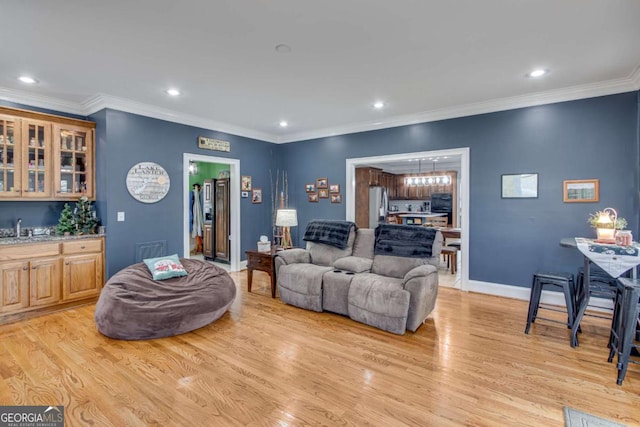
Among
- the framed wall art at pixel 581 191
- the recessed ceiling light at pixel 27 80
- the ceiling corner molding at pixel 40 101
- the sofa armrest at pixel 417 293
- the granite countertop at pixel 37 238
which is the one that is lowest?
the sofa armrest at pixel 417 293

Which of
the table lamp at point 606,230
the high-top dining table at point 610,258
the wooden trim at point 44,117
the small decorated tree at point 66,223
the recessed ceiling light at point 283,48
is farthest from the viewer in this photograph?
the small decorated tree at point 66,223

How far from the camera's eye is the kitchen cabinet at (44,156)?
379 cm

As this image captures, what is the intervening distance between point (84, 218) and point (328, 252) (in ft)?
11.1

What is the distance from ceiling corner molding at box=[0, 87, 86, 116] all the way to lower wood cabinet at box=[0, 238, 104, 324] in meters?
1.91

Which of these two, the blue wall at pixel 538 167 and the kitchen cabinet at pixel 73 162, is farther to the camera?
the kitchen cabinet at pixel 73 162

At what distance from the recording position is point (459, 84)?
12.4 ft

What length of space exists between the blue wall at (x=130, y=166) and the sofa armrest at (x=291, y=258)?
6.11ft

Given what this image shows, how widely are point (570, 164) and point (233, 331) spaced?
4.60 m

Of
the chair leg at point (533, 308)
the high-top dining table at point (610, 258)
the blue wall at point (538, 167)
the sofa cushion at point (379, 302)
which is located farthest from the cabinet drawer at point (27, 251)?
the high-top dining table at point (610, 258)

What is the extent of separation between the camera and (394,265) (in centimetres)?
379

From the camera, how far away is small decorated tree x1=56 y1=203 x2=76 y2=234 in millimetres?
4109

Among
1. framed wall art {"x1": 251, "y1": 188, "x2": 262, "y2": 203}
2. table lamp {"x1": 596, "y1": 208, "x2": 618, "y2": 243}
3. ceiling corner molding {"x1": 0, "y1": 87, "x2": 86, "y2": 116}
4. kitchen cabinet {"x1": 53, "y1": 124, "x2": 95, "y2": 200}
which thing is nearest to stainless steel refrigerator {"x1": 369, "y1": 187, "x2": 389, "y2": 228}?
framed wall art {"x1": 251, "y1": 188, "x2": 262, "y2": 203}

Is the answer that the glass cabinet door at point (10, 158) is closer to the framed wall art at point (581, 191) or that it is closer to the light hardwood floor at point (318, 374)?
the light hardwood floor at point (318, 374)

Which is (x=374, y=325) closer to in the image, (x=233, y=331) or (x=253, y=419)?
(x=233, y=331)
